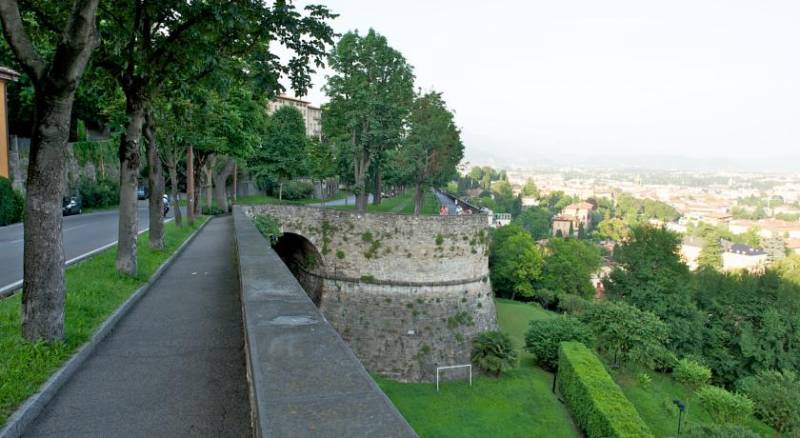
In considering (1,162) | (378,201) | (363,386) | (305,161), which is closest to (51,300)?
(363,386)

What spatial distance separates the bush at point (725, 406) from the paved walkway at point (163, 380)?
68.7 ft

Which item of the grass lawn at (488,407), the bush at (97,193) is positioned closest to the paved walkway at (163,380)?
the grass lawn at (488,407)

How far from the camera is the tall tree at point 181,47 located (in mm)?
8812

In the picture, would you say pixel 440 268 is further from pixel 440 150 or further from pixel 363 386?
pixel 363 386

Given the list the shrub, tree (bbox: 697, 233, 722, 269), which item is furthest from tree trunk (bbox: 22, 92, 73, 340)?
tree (bbox: 697, 233, 722, 269)

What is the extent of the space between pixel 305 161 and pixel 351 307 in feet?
58.3

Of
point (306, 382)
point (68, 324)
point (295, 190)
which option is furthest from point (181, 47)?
point (295, 190)

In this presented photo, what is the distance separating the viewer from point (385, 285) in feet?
74.3

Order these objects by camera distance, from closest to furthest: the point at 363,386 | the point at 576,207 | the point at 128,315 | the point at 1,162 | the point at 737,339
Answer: the point at 363,386 → the point at 128,315 → the point at 1,162 → the point at 737,339 → the point at 576,207

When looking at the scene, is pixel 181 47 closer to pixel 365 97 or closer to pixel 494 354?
pixel 494 354

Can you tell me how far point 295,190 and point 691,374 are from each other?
123ft

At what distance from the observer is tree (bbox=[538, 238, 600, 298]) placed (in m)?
43.7

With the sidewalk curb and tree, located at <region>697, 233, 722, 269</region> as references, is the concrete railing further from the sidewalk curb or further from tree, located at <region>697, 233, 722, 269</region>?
tree, located at <region>697, 233, 722, 269</region>

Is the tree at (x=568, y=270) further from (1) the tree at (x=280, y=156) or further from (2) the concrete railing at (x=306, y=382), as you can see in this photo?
(2) the concrete railing at (x=306, y=382)
